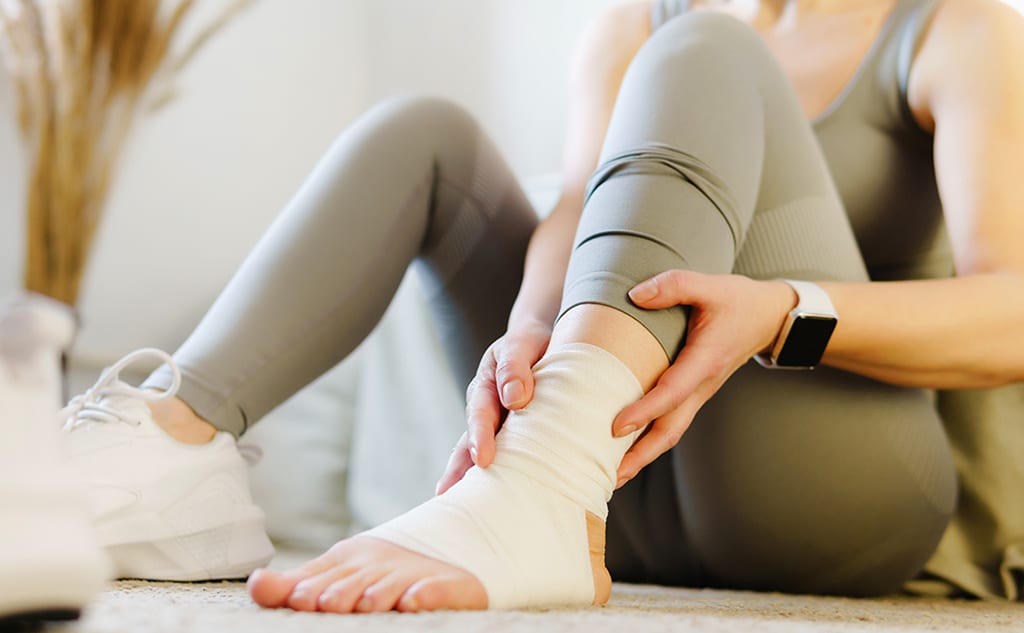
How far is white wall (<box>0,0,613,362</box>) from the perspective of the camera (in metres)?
1.92

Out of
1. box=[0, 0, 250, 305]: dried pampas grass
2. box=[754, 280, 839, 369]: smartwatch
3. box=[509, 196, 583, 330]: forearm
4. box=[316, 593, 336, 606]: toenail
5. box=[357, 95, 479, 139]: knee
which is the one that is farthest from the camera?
box=[0, 0, 250, 305]: dried pampas grass

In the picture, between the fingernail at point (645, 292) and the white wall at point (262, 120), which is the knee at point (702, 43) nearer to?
the fingernail at point (645, 292)

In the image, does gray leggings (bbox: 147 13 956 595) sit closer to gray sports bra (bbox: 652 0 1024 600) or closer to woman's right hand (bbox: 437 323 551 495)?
woman's right hand (bbox: 437 323 551 495)

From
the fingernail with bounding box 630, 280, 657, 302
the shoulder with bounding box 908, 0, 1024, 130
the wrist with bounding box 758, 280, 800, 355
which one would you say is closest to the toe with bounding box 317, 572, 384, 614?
the fingernail with bounding box 630, 280, 657, 302

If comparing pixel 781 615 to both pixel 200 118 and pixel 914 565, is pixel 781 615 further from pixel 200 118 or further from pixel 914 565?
pixel 200 118

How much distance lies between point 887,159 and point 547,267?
14.7 inches

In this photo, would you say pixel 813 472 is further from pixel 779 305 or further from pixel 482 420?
pixel 482 420

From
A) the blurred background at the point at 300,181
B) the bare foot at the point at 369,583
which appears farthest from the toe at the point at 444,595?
the blurred background at the point at 300,181

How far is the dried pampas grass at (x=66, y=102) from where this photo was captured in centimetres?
164

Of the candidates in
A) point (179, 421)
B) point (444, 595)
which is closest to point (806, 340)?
point (444, 595)

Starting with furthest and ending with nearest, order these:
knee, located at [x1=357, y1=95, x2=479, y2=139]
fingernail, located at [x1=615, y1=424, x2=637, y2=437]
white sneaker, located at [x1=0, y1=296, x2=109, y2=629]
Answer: knee, located at [x1=357, y1=95, x2=479, y2=139], fingernail, located at [x1=615, y1=424, x2=637, y2=437], white sneaker, located at [x1=0, y1=296, x2=109, y2=629]

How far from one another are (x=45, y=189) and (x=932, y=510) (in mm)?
1444

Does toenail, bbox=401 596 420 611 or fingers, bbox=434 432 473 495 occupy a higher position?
toenail, bbox=401 596 420 611

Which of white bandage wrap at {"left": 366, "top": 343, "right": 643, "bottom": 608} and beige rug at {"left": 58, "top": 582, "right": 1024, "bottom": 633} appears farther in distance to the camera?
white bandage wrap at {"left": 366, "top": 343, "right": 643, "bottom": 608}
